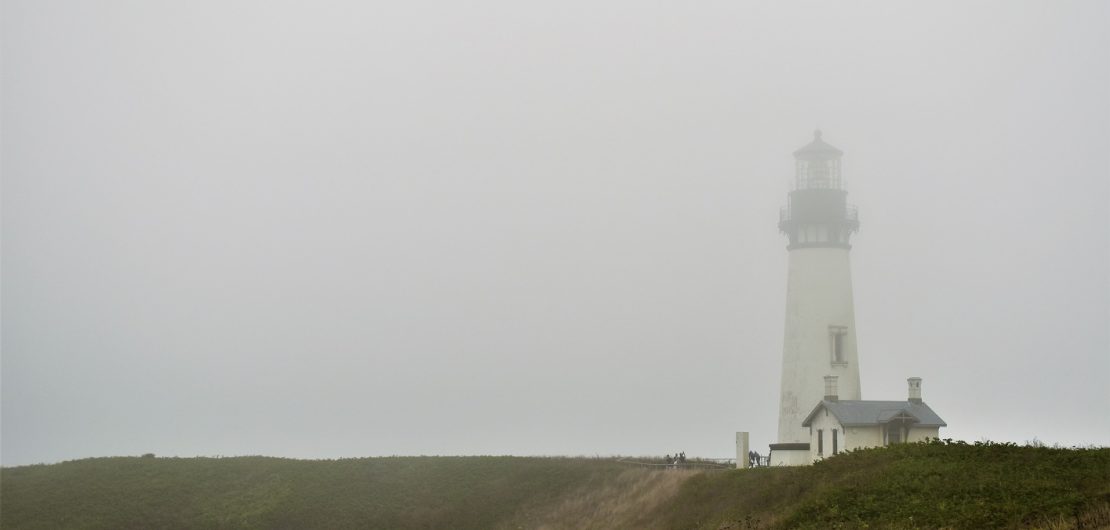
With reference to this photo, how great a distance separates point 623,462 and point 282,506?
16826 millimetres

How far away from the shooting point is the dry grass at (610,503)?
4572 centimetres

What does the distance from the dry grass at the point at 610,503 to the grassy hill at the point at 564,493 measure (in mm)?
101

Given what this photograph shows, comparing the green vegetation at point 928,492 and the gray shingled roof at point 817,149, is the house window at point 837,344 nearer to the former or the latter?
the gray shingled roof at point 817,149

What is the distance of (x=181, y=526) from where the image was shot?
51.7m

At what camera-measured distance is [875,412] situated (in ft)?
173

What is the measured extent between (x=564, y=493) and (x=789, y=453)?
481 inches

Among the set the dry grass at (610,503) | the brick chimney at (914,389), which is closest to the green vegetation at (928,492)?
the dry grass at (610,503)

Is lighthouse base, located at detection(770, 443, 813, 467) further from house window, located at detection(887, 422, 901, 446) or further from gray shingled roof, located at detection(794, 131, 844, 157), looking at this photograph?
gray shingled roof, located at detection(794, 131, 844, 157)

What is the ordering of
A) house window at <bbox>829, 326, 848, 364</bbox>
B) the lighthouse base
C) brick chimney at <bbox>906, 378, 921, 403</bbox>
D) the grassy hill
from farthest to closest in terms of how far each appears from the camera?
house window at <bbox>829, 326, 848, 364</bbox>, the lighthouse base, brick chimney at <bbox>906, 378, 921, 403</bbox>, the grassy hill

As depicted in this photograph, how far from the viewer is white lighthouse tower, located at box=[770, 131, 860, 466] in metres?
58.7

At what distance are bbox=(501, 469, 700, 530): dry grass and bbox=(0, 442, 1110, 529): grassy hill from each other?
0.10 meters

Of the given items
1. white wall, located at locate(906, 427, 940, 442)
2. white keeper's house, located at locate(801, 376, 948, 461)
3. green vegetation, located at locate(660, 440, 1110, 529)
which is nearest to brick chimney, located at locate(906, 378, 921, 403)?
white keeper's house, located at locate(801, 376, 948, 461)

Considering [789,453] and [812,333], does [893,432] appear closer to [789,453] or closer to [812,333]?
[789,453]

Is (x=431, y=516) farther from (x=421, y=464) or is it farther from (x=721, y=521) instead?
(x=721, y=521)
